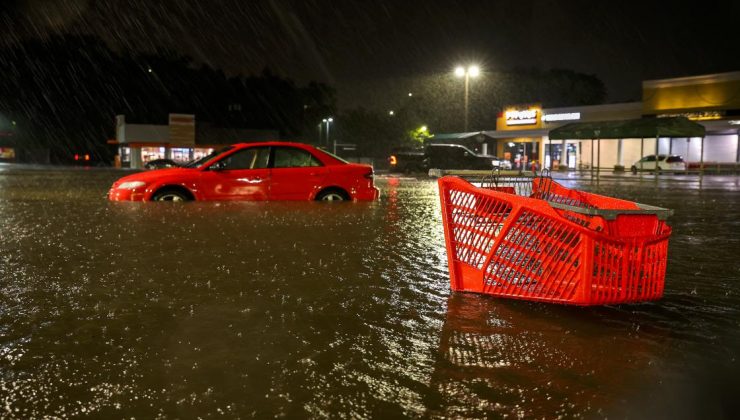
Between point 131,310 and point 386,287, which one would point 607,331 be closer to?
point 386,287

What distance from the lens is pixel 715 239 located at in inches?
384

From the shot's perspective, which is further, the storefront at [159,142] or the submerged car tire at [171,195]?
the storefront at [159,142]

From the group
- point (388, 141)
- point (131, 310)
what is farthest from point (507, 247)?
point (388, 141)

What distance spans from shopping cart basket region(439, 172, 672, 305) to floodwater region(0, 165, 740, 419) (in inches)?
7.5

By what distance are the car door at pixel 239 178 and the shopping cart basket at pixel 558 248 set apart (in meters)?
9.07

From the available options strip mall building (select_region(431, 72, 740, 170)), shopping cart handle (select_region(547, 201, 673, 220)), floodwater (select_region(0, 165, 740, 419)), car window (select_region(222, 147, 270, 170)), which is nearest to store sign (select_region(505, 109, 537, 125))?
strip mall building (select_region(431, 72, 740, 170))

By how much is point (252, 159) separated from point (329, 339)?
10589mm

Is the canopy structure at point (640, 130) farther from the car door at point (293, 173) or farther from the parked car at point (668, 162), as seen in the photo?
the car door at point (293, 173)

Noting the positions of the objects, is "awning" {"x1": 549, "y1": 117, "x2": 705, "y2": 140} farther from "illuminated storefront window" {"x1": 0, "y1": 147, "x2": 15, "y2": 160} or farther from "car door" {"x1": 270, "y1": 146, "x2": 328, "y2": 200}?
"illuminated storefront window" {"x1": 0, "y1": 147, "x2": 15, "y2": 160}

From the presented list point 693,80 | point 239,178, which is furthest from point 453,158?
point 239,178

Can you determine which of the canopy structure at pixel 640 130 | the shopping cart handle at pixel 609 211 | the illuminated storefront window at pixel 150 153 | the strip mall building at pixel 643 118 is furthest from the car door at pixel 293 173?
the illuminated storefront window at pixel 150 153

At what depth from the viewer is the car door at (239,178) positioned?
14039mm

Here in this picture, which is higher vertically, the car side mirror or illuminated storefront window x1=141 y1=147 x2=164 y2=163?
illuminated storefront window x1=141 y1=147 x2=164 y2=163

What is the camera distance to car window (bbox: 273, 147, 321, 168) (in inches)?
570
